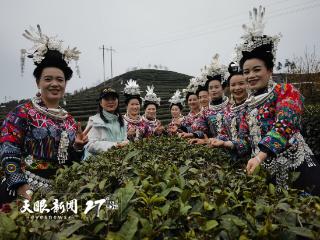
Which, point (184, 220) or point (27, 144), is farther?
point (27, 144)

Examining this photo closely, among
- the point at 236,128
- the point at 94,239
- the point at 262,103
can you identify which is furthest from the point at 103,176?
the point at 236,128

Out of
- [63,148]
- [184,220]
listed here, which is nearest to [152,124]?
[63,148]

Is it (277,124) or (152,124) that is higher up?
(152,124)

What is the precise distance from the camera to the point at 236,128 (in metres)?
3.05

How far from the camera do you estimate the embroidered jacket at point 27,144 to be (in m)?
2.36

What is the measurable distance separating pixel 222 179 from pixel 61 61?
1963 millimetres

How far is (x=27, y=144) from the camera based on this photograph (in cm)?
254

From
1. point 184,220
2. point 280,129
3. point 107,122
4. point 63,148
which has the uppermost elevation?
point 107,122

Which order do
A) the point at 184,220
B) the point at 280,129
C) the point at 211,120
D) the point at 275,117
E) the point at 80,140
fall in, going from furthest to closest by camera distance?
the point at 211,120 < the point at 80,140 < the point at 275,117 < the point at 280,129 < the point at 184,220

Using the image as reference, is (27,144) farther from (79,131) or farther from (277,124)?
(277,124)

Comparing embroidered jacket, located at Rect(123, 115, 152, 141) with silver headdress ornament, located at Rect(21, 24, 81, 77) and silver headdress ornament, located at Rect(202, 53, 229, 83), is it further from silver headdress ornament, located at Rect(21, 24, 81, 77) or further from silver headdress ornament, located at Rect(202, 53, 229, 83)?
silver headdress ornament, located at Rect(21, 24, 81, 77)

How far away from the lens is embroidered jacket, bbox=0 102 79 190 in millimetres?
2359

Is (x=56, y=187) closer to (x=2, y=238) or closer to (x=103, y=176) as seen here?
(x=103, y=176)

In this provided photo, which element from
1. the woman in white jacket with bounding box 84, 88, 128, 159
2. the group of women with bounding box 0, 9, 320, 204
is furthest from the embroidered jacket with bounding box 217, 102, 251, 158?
the woman in white jacket with bounding box 84, 88, 128, 159
